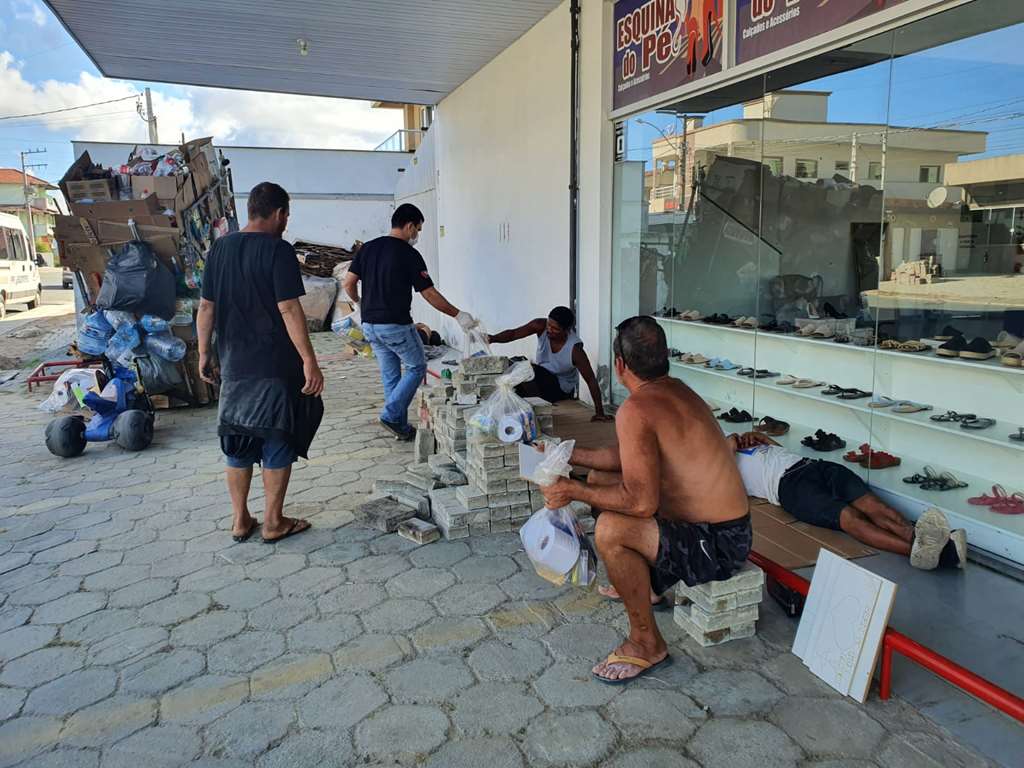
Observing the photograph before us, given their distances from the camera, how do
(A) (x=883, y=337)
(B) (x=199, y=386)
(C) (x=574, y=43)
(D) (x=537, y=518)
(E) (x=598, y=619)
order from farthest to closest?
(B) (x=199, y=386) < (C) (x=574, y=43) < (A) (x=883, y=337) < (E) (x=598, y=619) < (D) (x=537, y=518)

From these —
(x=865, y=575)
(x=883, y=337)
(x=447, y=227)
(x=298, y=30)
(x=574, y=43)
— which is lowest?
(x=865, y=575)

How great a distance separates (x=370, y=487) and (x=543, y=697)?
269 centimetres

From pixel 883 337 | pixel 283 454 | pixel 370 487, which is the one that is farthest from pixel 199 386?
pixel 883 337

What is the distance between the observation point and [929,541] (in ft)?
10.9

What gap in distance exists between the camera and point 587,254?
22.4ft

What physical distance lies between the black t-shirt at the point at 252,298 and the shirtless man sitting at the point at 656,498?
197 cm

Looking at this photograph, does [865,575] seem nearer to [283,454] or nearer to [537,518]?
[537,518]

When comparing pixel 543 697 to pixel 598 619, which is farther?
pixel 598 619

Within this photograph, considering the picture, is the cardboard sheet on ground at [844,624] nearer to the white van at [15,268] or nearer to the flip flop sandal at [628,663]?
the flip flop sandal at [628,663]

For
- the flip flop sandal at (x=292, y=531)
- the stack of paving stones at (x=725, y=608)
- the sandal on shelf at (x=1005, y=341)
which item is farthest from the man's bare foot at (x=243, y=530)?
the sandal on shelf at (x=1005, y=341)

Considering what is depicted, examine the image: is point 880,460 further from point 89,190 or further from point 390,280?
point 89,190

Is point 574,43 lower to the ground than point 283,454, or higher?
higher

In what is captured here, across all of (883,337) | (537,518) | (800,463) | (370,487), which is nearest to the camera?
(537,518)

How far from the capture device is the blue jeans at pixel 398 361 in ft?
19.6
